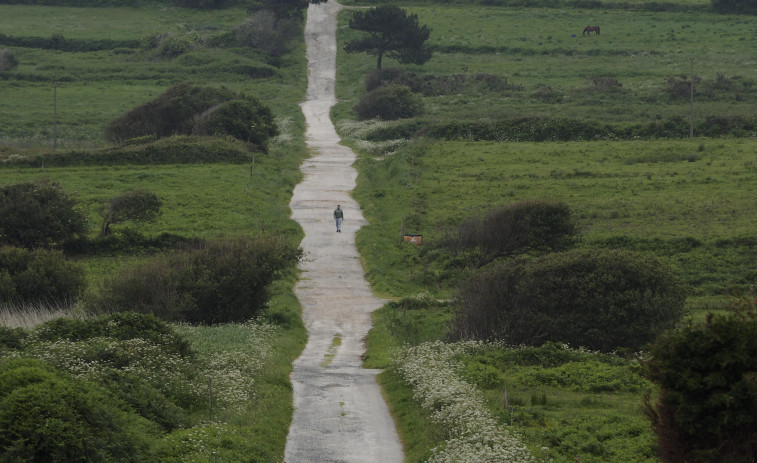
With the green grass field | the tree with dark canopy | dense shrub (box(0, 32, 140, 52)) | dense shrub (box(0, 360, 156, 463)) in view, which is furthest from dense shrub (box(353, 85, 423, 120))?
dense shrub (box(0, 360, 156, 463))

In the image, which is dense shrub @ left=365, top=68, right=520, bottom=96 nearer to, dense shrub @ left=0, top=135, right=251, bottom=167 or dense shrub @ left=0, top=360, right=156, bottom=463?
dense shrub @ left=0, top=135, right=251, bottom=167

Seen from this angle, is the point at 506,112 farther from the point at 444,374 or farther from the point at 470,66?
the point at 444,374

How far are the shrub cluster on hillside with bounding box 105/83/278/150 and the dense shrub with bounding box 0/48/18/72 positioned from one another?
30.8 m

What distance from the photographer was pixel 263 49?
96188mm

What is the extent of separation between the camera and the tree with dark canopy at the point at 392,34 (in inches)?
3270

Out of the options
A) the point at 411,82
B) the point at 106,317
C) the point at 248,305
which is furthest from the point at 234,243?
the point at 411,82

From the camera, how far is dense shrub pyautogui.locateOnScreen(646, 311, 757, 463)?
12.0m

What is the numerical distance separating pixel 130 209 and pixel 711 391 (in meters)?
31.7

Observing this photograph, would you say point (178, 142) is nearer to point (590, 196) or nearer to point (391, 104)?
point (391, 104)

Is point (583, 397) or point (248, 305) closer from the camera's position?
point (583, 397)

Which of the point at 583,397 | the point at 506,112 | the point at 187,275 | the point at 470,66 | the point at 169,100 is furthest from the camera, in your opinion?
the point at 470,66

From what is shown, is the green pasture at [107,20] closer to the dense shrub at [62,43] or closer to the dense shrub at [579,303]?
the dense shrub at [62,43]

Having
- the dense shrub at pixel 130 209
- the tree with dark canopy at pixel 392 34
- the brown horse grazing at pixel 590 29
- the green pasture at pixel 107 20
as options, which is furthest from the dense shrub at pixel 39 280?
the brown horse grazing at pixel 590 29

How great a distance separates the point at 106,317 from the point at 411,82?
202 ft
